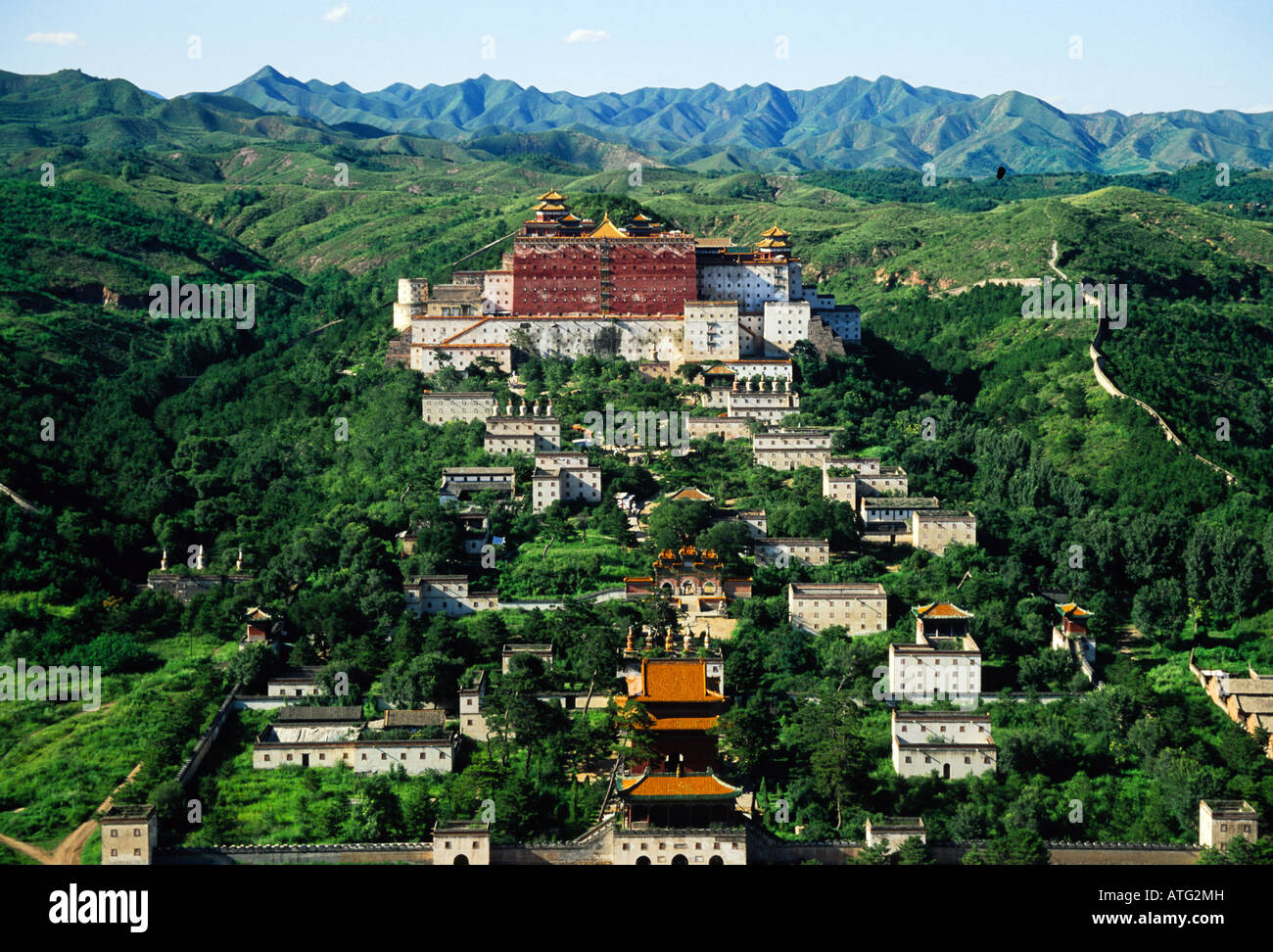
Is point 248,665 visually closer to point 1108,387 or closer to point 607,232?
point 607,232

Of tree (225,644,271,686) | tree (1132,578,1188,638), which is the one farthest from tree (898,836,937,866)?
tree (225,644,271,686)

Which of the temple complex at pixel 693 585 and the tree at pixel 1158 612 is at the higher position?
the temple complex at pixel 693 585

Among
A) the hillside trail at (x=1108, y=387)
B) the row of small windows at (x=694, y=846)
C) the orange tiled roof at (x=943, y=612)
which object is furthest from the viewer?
the hillside trail at (x=1108, y=387)

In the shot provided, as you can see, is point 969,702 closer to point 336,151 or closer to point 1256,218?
point 1256,218

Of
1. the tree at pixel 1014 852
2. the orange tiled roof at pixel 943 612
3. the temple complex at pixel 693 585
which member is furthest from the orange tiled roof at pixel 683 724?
the orange tiled roof at pixel 943 612

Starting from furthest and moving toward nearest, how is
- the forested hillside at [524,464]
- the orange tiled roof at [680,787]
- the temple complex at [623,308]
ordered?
the temple complex at [623,308]
the forested hillside at [524,464]
the orange tiled roof at [680,787]

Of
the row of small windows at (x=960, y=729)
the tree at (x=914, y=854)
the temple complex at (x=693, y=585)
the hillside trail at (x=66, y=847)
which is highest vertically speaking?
the temple complex at (x=693, y=585)

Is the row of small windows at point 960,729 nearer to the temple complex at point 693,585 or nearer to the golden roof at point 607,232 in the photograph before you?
the temple complex at point 693,585
